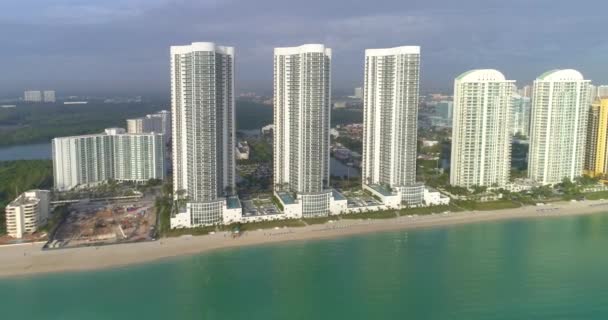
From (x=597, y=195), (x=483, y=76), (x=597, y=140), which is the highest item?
(x=483, y=76)

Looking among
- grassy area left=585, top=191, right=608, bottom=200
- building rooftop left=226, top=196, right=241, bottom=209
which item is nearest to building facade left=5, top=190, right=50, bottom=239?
building rooftop left=226, top=196, right=241, bottom=209

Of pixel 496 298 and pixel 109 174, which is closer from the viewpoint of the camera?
pixel 496 298

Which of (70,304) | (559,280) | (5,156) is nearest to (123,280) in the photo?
(70,304)

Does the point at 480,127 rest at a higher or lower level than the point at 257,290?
higher

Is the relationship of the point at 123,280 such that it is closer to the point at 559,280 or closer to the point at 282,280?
the point at 282,280

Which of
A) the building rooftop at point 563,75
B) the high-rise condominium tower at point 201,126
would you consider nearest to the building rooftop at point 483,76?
the building rooftop at point 563,75

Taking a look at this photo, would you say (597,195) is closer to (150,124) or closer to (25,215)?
(25,215)

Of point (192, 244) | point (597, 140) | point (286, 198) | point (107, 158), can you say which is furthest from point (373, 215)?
point (107, 158)

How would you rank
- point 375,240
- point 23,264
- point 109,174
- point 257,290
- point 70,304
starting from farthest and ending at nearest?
point 109,174
point 375,240
point 23,264
point 257,290
point 70,304
